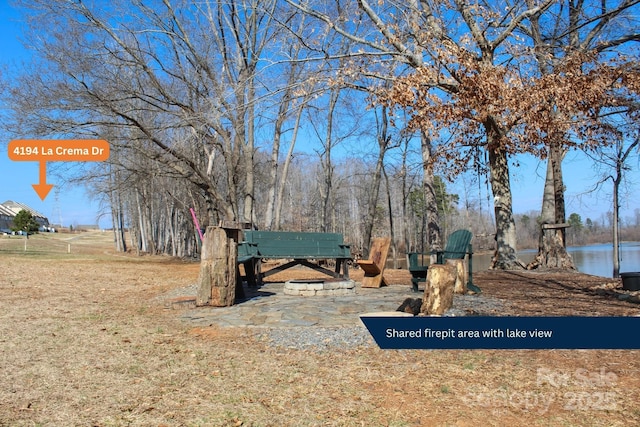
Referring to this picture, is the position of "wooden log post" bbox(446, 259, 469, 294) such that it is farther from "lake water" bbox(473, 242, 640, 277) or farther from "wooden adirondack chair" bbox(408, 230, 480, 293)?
"lake water" bbox(473, 242, 640, 277)

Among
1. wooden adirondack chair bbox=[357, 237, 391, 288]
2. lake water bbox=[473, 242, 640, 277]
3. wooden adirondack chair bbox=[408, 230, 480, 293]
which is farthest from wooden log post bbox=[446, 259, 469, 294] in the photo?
lake water bbox=[473, 242, 640, 277]

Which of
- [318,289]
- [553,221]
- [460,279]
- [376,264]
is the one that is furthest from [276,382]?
[553,221]

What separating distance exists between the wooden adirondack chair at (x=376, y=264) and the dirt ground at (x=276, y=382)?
3906 mm

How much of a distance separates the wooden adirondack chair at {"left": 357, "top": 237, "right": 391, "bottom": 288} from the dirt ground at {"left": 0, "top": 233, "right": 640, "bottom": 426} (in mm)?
3906

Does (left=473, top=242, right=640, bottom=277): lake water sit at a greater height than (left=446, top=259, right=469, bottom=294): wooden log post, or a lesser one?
lesser

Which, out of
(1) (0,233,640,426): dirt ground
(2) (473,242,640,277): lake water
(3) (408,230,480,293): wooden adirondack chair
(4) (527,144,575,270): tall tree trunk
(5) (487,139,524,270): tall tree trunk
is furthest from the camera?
(2) (473,242,640,277): lake water

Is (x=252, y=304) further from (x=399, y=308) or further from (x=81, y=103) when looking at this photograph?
(x=81, y=103)

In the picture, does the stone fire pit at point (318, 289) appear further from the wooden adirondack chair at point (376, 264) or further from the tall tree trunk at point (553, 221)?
the tall tree trunk at point (553, 221)

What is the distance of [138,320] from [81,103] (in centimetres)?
971

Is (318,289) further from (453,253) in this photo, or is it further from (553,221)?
(553,221)

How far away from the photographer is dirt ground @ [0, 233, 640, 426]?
300cm

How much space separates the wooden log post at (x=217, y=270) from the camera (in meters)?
6.49

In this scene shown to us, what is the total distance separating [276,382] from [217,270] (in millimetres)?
3180

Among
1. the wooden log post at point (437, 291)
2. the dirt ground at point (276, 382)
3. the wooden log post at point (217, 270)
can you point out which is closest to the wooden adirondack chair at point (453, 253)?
the wooden log post at point (437, 291)
